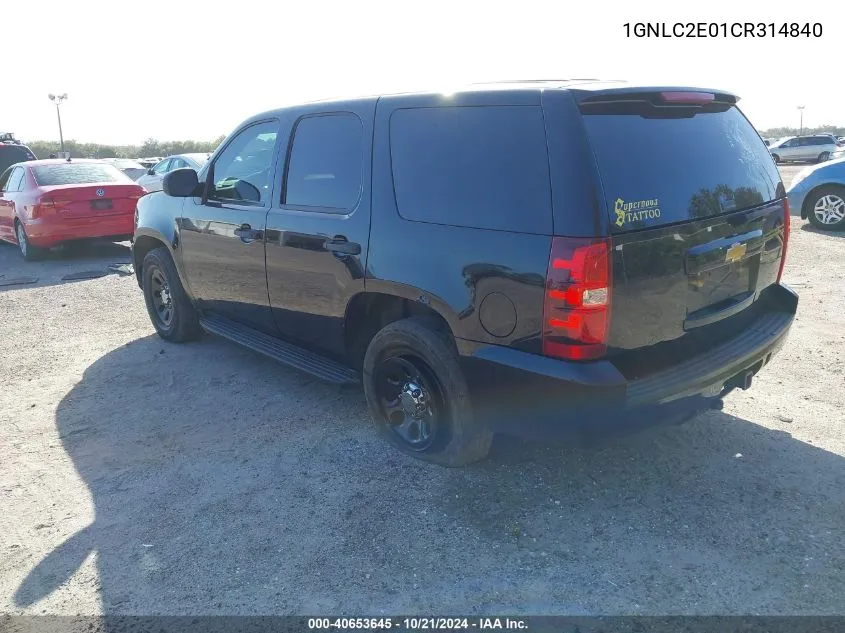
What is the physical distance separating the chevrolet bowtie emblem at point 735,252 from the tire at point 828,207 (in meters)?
8.67

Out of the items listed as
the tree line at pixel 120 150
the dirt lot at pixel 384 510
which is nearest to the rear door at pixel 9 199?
the dirt lot at pixel 384 510

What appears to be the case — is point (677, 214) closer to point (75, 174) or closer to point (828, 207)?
point (828, 207)

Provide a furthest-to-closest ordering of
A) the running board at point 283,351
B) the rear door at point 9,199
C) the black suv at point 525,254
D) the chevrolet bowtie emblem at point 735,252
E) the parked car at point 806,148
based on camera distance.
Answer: the parked car at point 806,148 → the rear door at point 9,199 → the running board at point 283,351 → the chevrolet bowtie emblem at point 735,252 → the black suv at point 525,254

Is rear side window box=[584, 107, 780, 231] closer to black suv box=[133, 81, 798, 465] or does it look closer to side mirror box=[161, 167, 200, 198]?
black suv box=[133, 81, 798, 465]

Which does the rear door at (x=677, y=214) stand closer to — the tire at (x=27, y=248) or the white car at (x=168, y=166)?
the tire at (x=27, y=248)

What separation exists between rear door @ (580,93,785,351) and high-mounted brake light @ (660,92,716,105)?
0.02m

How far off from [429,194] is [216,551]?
6.33 ft

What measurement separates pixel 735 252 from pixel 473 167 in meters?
1.34

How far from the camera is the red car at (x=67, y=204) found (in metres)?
9.99

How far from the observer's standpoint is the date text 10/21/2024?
8.41 feet

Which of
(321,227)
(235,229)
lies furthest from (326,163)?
(235,229)

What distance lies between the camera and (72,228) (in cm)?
1002

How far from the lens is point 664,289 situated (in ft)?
9.74

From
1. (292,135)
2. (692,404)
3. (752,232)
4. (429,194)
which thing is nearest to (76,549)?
(429,194)
